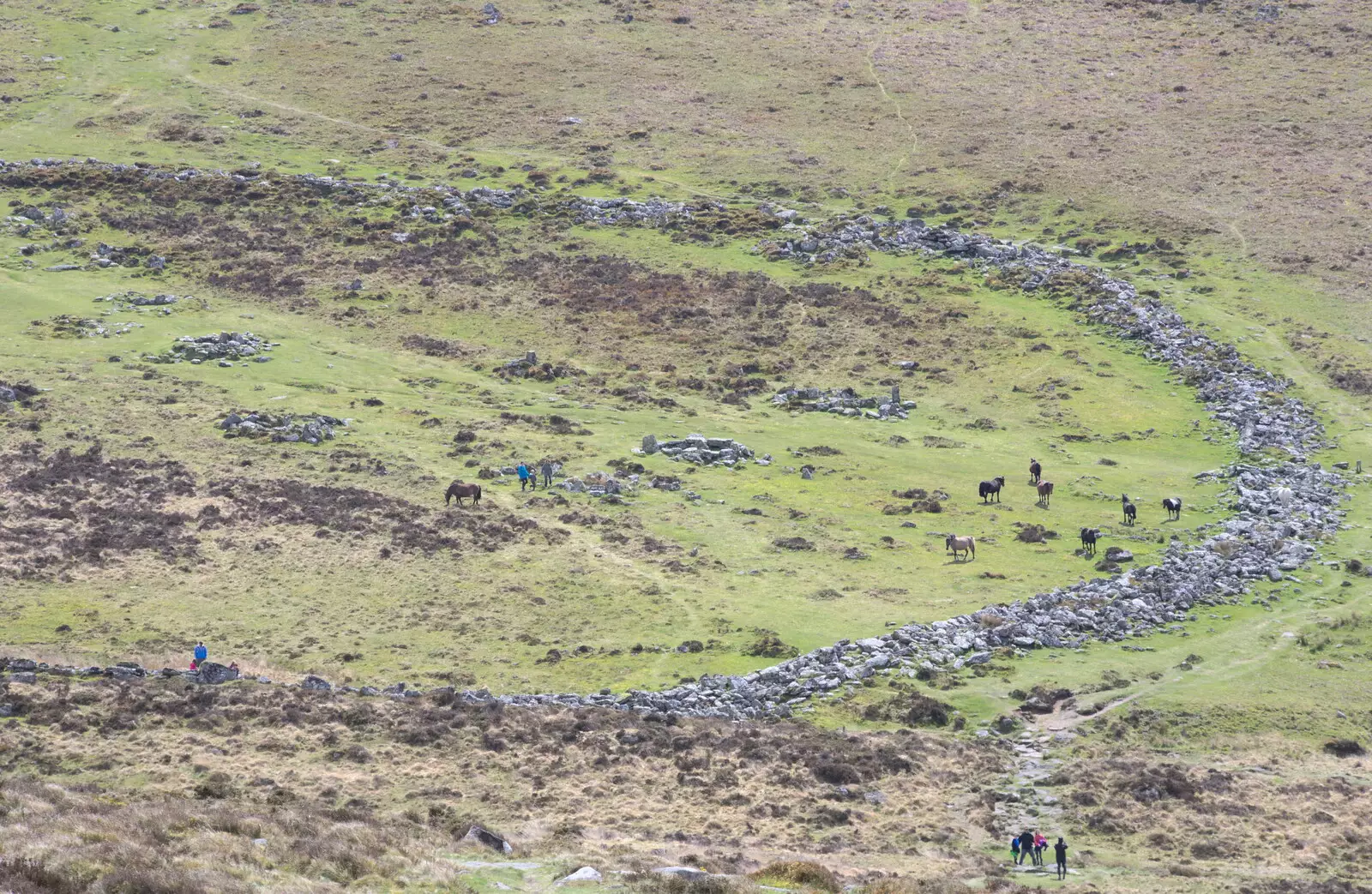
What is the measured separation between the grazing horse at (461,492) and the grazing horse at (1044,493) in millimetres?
24002

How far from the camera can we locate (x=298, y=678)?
44.8m

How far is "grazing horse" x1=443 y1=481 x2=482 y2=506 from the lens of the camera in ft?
197

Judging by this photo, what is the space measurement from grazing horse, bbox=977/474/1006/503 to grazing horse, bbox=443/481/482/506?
843 inches

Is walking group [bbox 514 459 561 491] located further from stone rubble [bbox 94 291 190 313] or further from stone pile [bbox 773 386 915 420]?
stone rubble [bbox 94 291 190 313]

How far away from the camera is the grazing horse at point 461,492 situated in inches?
2367

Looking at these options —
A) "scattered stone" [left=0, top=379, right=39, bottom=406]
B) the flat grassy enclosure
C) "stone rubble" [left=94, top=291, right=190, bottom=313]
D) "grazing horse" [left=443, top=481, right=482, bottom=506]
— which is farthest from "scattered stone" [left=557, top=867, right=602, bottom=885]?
"stone rubble" [left=94, top=291, right=190, bottom=313]

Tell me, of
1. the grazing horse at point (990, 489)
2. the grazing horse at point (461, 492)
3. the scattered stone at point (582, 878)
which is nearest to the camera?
the scattered stone at point (582, 878)

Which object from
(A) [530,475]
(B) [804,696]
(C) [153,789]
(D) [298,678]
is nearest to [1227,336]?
(A) [530,475]

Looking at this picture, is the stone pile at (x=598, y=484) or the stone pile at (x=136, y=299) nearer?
the stone pile at (x=598, y=484)

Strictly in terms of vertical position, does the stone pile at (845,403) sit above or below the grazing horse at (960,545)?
below

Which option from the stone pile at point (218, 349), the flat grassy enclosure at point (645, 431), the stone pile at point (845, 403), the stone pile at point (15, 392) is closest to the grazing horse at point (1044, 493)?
the flat grassy enclosure at point (645, 431)

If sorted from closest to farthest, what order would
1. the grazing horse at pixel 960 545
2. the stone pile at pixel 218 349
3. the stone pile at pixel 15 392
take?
1. the grazing horse at pixel 960 545
2. the stone pile at pixel 15 392
3. the stone pile at pixel 218 349

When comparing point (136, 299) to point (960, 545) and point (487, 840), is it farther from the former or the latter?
point (487, 840)

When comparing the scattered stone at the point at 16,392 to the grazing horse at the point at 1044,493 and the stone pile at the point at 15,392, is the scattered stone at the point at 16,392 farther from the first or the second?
the grazing horse at the point at 1044,493
